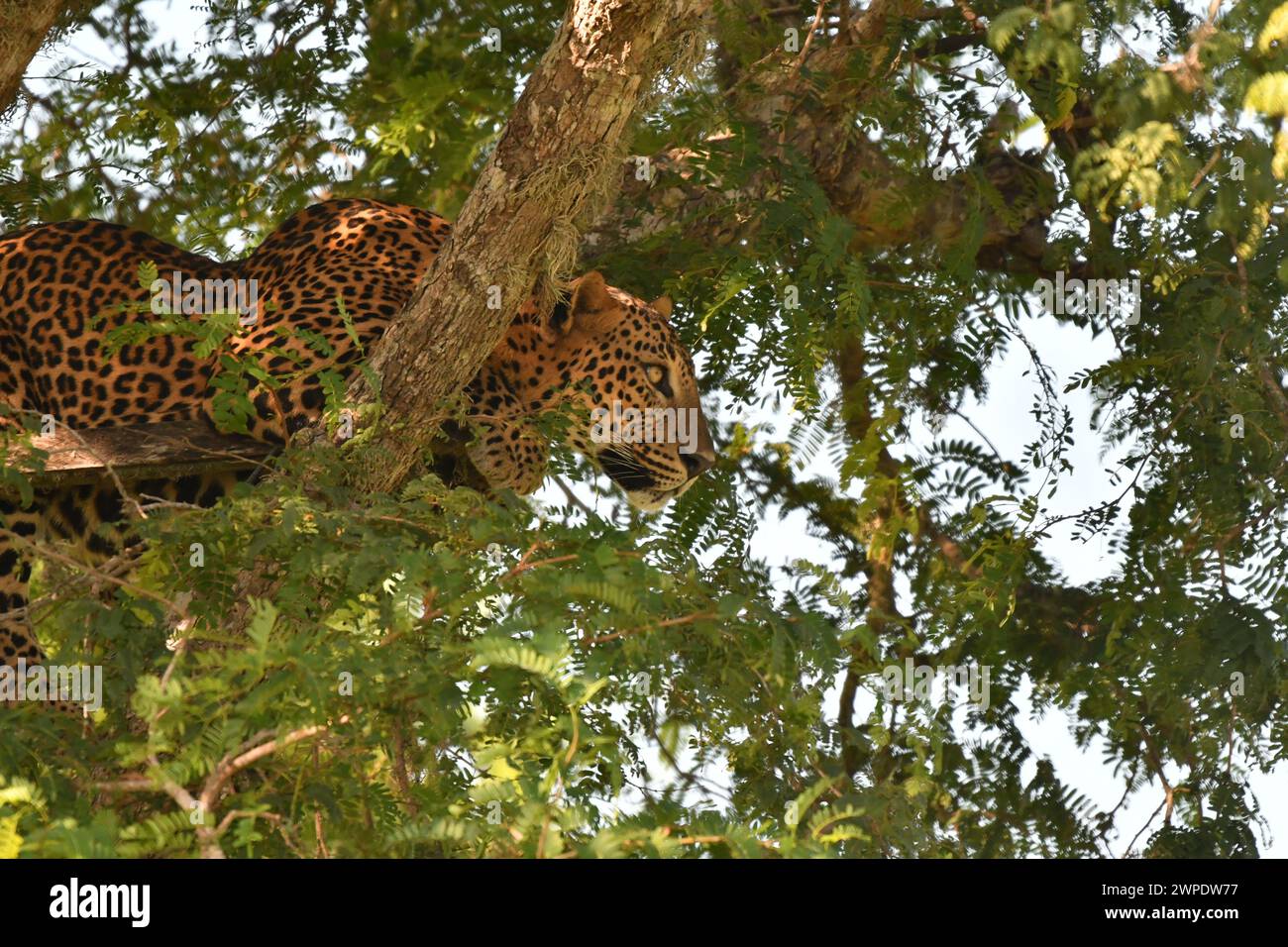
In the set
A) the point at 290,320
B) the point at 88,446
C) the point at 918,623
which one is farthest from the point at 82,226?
the point at 918,623

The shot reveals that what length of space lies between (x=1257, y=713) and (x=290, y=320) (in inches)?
165

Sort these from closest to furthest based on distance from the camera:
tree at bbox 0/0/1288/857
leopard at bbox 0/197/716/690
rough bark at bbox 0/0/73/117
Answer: tree at bbox 0/0/1288/857, leopard at bbox 0/197/716/690, rough bark at bbox 0/0/73/117

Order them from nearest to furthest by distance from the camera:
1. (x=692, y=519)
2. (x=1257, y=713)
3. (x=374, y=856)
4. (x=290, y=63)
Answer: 1. (x=374, y=856)
2. (x=1257, y=713)
3. (x=692, y=519)
4. (x=290, y=63)

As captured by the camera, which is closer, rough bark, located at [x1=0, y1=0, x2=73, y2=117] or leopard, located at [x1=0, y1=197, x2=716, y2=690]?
leopard, located at [x1=0, y1=197, x2=716, y2=690]

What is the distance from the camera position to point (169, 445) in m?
5.92

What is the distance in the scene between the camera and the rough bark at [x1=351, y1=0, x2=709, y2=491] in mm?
5477

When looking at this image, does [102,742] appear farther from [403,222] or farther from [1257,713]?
[1257,713]

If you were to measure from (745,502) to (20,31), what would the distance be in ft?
12.6

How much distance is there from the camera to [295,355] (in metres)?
6.25

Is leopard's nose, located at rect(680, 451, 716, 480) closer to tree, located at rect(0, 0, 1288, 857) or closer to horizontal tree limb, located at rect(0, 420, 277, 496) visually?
tree, located at rect(0, 0, 1288, 857)

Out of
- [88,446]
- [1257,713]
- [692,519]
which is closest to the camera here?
[88,446]

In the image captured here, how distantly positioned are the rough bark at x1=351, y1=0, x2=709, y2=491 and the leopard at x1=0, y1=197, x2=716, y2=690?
17.7 inches

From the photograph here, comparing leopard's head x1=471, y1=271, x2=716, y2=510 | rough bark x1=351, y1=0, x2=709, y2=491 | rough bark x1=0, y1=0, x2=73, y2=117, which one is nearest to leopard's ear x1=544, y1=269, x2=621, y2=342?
leopard's head x1=471, y1=271, x2=716, y2=510

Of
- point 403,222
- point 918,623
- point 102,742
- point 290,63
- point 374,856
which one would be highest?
point 290,63
